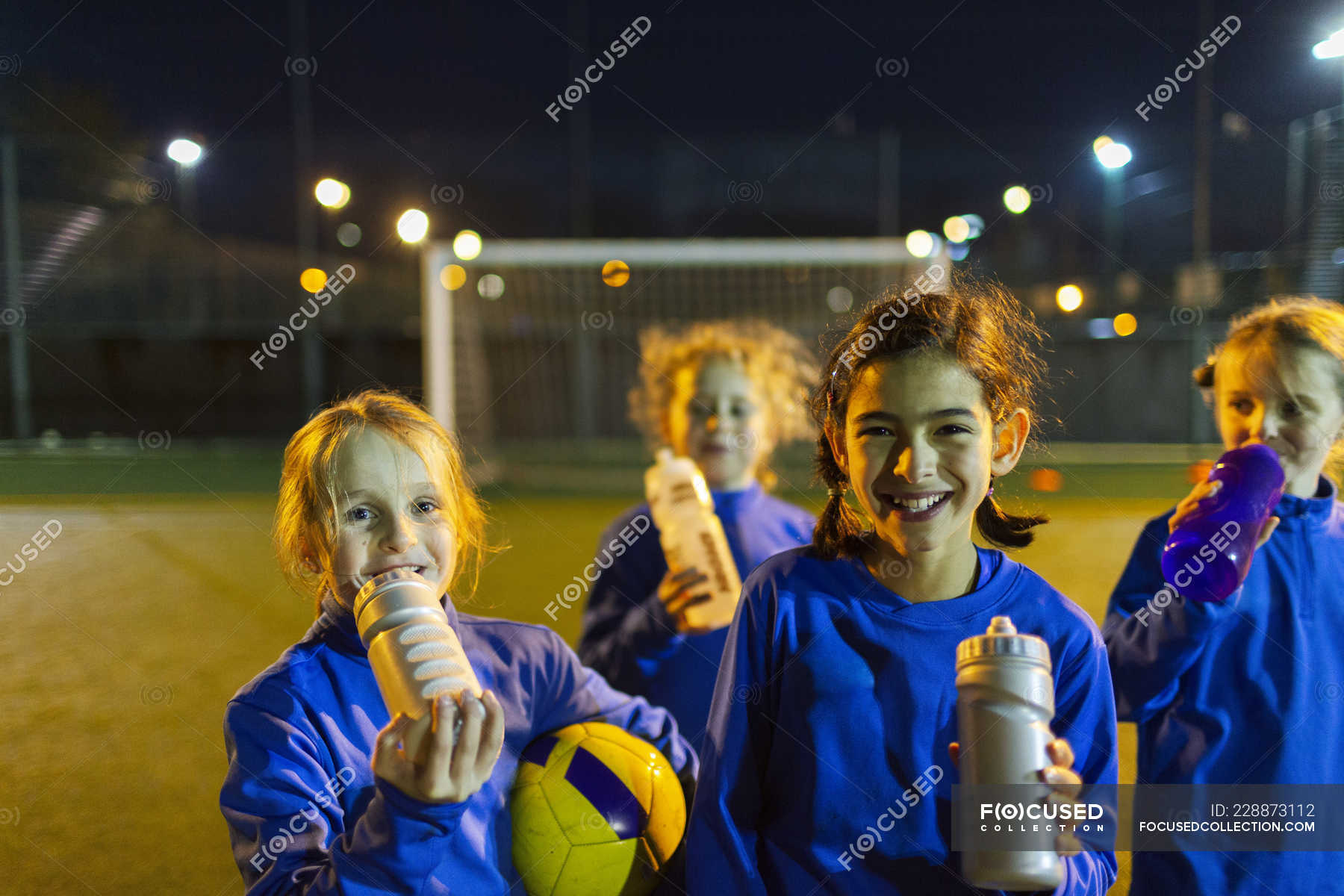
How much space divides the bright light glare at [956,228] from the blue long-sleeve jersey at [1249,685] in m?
15.1

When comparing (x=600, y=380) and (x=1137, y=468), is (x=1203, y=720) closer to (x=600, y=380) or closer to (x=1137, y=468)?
(x=600, y=380)

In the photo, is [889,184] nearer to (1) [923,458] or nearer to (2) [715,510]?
(2) [715,510]

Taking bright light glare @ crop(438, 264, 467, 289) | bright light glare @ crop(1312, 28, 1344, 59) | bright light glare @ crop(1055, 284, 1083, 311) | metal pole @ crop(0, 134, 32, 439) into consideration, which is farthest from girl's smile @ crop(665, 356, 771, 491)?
bright light glare @ crop(1055, 284, 1083, 311)

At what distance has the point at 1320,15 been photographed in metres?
5.46

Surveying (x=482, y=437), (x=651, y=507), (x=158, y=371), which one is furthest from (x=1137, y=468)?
(x=158, y=371)

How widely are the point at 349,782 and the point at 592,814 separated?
15.8 inches

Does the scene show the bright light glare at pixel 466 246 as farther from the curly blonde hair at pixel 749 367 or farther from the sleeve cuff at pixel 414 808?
the sleeve cuff at pixel 414 808

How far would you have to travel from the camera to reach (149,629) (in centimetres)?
567

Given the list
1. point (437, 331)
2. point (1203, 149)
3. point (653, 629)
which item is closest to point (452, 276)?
point (437, 331)

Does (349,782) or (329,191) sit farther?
(329,191)

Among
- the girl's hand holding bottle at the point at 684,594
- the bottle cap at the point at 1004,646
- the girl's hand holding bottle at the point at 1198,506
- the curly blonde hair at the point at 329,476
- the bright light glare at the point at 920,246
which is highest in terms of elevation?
the bright light glare at the point at 920,246

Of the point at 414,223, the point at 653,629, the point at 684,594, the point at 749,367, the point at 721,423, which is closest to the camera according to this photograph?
the point at 684,594

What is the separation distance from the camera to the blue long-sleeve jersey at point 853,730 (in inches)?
52.3

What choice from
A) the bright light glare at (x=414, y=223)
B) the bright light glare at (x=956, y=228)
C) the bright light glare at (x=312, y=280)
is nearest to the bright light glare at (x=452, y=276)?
the bright light glare at (x=414, y=223)
